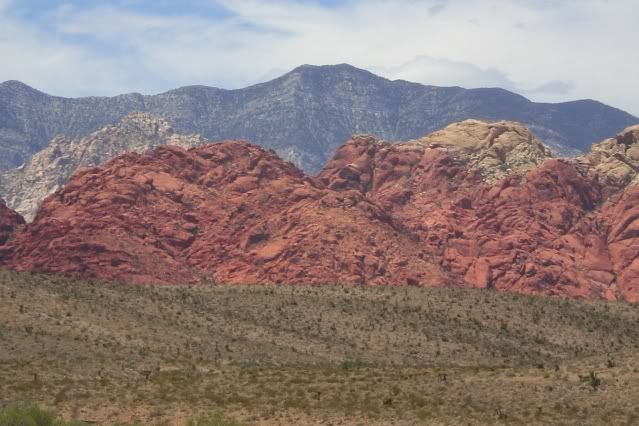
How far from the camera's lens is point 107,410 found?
66.7 meters

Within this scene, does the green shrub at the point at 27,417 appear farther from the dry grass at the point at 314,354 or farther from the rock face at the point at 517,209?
the rock face at the point at 517,209

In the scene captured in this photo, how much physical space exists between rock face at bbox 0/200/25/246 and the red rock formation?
157 inches

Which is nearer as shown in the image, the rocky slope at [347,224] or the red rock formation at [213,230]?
the red rock formation at [213,230]

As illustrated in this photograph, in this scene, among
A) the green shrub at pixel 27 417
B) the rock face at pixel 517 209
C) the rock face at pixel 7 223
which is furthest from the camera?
the rock face at pixel 7 223

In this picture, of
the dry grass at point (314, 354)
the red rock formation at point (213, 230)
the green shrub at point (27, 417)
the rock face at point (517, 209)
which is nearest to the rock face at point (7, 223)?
the red rock formation at point (213, 230)

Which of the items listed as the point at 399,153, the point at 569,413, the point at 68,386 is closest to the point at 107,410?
the point at 68,386

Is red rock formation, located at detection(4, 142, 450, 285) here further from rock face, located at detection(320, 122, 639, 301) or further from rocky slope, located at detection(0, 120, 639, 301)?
rock face, located at detection(320, 122, 639, 301)

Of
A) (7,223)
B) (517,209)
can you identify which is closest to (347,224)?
(517,209)

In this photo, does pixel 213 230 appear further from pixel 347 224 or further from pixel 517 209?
pixel 517 209

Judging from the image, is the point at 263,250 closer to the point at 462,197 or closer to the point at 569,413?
the point at 462,197

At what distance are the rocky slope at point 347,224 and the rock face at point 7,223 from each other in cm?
306

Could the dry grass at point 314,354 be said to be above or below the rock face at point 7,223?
below

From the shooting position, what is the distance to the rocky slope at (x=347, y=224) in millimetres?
148250

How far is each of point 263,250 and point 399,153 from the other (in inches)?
2024
